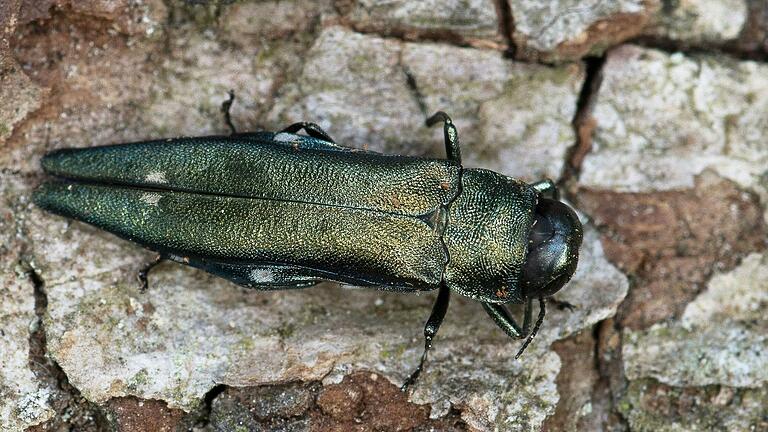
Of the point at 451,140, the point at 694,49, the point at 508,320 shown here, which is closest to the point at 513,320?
the point at 508,320

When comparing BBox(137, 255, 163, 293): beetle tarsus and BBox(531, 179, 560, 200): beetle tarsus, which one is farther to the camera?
BBox(531, 179, 560, 200): beetle tarsus

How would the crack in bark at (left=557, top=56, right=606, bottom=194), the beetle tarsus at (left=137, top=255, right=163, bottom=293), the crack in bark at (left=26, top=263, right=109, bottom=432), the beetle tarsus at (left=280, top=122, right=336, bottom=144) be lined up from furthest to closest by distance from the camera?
the crack in bark at (left=557, top=56, right=606, bottom=194) < the beetle tarsus at (left=280, top=122, right=336, bottom=144) < the beetle tarsus at (left=137, top=255, right=163, bottom=293) < the crack in bark at (left=26, top=263, right=109, bottom=432)

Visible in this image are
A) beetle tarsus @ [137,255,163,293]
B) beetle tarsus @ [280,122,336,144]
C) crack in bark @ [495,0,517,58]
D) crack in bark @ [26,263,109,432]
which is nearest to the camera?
crack in bark @ [26,263,109,432]

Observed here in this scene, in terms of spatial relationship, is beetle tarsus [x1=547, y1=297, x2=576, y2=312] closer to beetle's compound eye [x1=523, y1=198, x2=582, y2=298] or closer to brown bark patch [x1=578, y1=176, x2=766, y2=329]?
beetle's compound eye [x1=523, y1=198, x2=582, y2=298]

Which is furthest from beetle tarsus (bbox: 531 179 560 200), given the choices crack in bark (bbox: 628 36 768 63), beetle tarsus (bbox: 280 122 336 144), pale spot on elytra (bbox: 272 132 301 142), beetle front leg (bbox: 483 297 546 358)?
pale spot on elytra (bbox: 272 132 301 142)

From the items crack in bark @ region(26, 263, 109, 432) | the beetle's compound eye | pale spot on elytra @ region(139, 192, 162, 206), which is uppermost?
pale spot on elytra @ region(139, 192, 162, 206)

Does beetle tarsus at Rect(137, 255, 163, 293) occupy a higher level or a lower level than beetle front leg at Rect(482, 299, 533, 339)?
higher

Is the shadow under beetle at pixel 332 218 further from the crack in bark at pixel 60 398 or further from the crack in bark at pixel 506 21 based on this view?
the crack in bark at pixel 506 21

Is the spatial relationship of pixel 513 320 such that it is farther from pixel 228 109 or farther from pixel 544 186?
pixel 228 109
